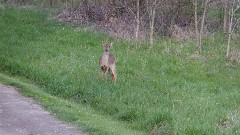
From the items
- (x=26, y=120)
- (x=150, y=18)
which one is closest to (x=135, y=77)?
(x=26, y=120)

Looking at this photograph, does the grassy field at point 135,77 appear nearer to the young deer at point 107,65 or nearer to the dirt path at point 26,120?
the young deer at point 107,65

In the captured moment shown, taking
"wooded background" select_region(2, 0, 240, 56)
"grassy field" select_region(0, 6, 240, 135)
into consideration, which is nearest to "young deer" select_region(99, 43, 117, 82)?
"grassy field" select_region(0, 6, 240, 135)

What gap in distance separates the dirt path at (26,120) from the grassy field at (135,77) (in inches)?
23.1

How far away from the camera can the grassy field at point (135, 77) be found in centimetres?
1306

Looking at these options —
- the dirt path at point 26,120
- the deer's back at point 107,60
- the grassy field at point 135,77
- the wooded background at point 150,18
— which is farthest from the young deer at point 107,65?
the wooded background at point 150,18

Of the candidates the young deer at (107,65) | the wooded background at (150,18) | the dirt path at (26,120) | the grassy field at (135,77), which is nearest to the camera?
the dirt path at (26,120)

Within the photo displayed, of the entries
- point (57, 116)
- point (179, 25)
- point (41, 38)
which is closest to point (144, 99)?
point (57, 116)

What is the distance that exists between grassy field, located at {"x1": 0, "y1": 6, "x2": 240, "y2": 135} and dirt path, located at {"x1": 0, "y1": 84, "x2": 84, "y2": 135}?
0.59 metres

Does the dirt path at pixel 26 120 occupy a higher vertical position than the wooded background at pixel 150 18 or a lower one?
lower

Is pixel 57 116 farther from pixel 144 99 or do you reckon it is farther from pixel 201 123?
pixel 201 123

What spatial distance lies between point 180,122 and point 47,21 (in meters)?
18.1

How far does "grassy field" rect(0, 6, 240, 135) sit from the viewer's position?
13062 mm

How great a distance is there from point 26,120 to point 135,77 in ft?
17.5

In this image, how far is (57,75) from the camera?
18.2 meters
